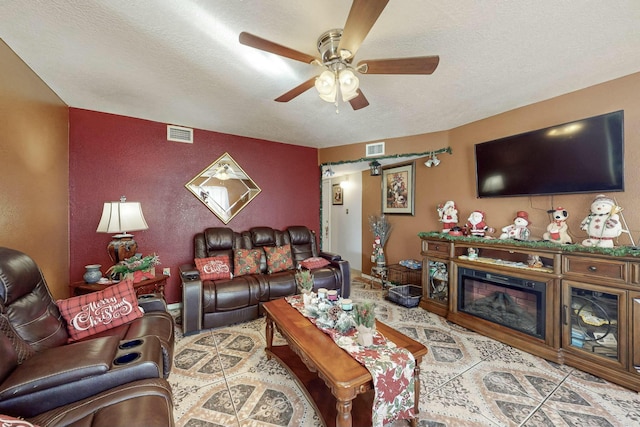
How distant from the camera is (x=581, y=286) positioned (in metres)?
2.08

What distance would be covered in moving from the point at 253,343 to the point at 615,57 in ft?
12.5

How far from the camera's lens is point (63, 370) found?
3.58ft

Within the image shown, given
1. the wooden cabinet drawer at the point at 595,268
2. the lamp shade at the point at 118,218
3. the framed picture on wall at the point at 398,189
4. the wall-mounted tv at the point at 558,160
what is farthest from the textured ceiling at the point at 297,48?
the wooden cabinet drawer at the point at 595,268

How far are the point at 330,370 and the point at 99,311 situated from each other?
5.58ft

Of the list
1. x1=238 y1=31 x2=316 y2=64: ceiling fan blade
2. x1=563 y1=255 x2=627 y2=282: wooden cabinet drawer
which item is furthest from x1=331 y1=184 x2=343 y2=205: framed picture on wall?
x1=238 y1=31 x2=316 y2=64: ceiling fan blade

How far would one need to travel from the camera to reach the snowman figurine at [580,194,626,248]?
6.62 feet

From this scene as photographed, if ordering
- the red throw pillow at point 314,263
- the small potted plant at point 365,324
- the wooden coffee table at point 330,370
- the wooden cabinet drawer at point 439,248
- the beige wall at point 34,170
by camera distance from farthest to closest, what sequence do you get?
the red throw pillow at point 314,263
the wooden cabinet drawer at point 439,248
the beige wall at point 34,170
the small potted plant at point 365,324
the wooden coffee table at point 330,370

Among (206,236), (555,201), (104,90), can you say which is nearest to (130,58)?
(104,90)

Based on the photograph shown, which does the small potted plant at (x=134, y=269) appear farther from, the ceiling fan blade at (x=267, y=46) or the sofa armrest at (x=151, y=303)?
the ceiling fan blade at (x=267, y=46)

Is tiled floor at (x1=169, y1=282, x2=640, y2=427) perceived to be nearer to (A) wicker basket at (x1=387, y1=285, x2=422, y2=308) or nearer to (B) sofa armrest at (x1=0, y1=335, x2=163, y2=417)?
(B) sofa armrest at (x1=0, y1=335, x2=163, y2=417)

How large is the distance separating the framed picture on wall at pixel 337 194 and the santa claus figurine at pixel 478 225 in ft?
9.96

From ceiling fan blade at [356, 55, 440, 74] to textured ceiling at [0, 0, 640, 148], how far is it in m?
0.24

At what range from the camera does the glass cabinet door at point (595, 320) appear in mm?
1917

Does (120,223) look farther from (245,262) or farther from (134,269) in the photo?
(245,262)
